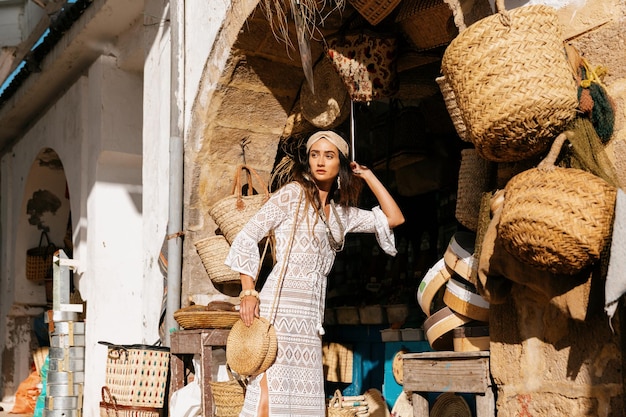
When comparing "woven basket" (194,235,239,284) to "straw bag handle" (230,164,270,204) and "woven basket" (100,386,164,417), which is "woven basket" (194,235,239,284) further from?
"woven basket" (100,386,164,417)

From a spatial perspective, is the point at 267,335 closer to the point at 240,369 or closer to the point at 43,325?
the point at 240,369

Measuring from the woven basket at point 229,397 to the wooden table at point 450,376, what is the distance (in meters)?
1.27

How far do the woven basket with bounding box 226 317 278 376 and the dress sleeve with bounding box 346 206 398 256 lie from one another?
2.35 feet

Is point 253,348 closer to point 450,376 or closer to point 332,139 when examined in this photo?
point 450,376

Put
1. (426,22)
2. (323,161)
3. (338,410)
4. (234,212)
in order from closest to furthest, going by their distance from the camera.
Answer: (323,161) → (338,410) → (426,22) → (234,212)

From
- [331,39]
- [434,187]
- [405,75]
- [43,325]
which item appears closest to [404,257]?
[434,187]

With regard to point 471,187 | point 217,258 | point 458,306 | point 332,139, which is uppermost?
point 332,139

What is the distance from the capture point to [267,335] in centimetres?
384

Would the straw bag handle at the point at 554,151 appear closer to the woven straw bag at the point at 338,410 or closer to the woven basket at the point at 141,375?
the woven straw bag at the point at 338,410

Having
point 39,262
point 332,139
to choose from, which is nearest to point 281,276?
point 332,139

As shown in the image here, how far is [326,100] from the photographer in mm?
5293

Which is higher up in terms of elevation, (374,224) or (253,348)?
(374,224)

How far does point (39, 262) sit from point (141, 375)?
5.31m

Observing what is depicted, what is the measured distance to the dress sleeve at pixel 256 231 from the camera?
13.0 feet
